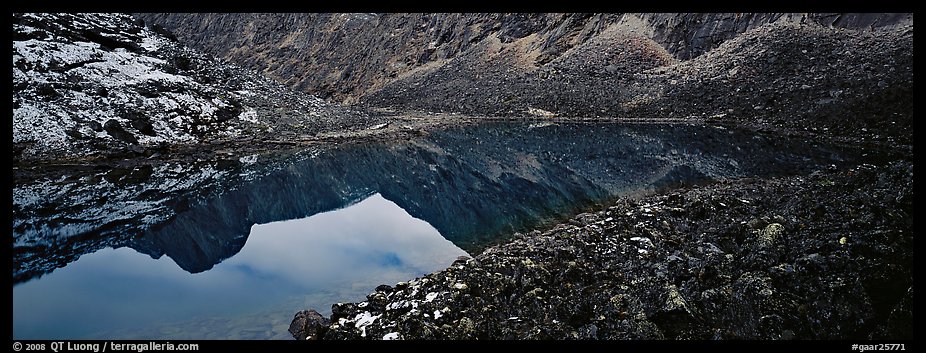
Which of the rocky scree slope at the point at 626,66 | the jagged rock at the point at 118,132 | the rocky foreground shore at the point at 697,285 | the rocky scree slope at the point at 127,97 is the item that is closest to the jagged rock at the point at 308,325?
the rocky foreground shore at the point at 697,285

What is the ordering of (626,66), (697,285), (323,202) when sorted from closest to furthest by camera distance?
(697,285) → (323,202) → (626,66)

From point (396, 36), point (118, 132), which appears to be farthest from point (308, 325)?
point (396, 36)

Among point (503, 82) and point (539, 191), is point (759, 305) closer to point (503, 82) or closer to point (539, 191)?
point (539, 191)

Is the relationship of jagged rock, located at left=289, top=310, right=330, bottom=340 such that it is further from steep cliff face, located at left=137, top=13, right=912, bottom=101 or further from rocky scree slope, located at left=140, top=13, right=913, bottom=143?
steep cliff face, located at left=137, top=13, right=912, bottom=101

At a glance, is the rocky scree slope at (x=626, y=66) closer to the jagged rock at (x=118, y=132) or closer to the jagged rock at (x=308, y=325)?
the jagged rock at (x=308, y=325)

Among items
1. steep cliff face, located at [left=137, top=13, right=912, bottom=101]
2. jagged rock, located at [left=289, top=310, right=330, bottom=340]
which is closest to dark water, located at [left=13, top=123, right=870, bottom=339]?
jagged rock, located at [left=289, top=310, right=330, bottom=340]

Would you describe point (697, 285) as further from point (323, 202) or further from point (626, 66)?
point (626, 66)
